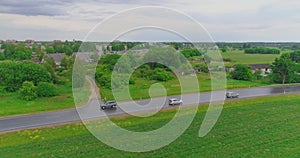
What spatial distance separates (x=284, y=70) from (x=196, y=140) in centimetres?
2360

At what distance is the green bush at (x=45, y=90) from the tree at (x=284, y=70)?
2417cm

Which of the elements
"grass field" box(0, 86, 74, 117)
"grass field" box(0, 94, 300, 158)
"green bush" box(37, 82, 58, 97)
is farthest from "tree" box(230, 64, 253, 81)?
"green bush" box(37, 82, 58, 97)

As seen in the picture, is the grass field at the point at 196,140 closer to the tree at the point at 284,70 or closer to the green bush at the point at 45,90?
the green bush at the point at 45,90

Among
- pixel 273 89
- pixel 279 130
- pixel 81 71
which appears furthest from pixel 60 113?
pixel 273 89

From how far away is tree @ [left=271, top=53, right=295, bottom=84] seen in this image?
30817 millimetres

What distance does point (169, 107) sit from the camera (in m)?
18.6

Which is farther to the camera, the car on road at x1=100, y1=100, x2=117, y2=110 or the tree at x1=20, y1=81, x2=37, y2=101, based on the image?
the tree at x1=20, y1=81, x2=37, y2=101

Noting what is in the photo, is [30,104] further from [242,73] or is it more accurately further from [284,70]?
[284,70]

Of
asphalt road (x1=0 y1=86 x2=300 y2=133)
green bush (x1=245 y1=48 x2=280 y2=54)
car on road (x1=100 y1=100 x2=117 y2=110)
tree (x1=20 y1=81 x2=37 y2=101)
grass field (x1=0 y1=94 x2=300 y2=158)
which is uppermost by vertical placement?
green bush (x1=245 y1=48 x2=280 y2=54)

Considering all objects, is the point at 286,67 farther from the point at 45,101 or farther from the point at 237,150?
the point at 45,101

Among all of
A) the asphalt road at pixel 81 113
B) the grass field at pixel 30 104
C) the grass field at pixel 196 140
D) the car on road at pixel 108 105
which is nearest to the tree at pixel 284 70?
the asphalt road at pixel 81 113

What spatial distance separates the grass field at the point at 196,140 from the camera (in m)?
10.6

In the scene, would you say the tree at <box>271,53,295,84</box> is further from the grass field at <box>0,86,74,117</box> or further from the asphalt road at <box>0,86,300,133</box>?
the grass field at <box>0,86,74,117</box>

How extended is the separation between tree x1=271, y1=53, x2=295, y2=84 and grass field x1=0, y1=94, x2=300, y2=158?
1600 centimetres
